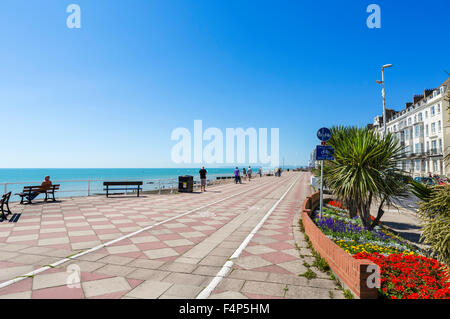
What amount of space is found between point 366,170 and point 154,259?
21.4ft

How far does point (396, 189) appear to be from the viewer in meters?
7.59

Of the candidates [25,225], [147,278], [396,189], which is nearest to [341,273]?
[147,278]

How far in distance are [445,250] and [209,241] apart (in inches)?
173

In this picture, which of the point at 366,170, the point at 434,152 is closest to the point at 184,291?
the point at 366,170

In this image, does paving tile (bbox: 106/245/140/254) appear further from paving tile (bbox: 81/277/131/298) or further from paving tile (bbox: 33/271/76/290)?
paving tile (bbox: 81/277/131/298)

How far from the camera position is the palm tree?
738 cm

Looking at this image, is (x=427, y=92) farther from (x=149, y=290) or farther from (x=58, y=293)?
(x=58, y=293)

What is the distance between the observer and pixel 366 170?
7.46 meters

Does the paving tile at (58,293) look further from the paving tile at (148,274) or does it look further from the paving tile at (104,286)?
the paving tile at (148,274)

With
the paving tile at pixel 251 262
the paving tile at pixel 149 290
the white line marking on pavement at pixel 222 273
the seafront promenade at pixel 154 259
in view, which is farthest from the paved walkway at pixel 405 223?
the paving tile at pixel 149 290

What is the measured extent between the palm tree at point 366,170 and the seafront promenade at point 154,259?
2.10 meters

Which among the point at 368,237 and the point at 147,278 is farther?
the point at 368,237

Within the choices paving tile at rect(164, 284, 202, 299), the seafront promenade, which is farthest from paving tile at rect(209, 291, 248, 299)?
paving tile at rect(164, 284, 202, 299)

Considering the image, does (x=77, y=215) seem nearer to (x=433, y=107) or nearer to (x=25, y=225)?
(x=25, y=225)
